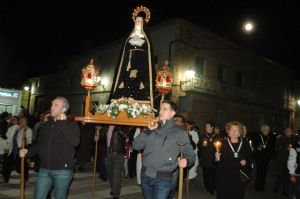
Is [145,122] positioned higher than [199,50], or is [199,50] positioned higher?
[199,50]

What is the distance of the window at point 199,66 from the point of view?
24.7m

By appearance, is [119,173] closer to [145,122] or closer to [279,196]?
[145,122]

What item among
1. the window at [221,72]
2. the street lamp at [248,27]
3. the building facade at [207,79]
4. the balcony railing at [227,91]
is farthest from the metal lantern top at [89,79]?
the window at [221,72]

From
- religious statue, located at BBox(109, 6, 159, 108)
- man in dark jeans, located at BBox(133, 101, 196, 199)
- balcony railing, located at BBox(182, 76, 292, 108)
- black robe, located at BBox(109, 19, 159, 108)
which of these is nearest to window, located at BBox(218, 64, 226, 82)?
balcony railing, located at BBox(182, 76, 292, 108)

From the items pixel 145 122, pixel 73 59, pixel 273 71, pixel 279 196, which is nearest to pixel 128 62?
pixel 145 122

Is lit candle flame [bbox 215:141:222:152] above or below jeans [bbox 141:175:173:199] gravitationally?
above

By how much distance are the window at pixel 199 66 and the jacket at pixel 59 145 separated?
2004 cm

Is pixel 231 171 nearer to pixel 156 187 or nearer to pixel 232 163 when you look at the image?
pixel 232 163

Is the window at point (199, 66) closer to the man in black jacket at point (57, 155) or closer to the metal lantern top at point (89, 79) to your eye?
the metal lantern top at point (89, 79)

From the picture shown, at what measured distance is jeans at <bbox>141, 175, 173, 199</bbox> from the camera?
4668 mm

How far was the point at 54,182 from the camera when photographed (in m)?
5.15

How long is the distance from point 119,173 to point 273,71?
94.4 ft

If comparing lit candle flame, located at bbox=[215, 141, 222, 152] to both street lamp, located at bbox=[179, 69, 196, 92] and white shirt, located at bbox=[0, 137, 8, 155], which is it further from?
street lamp, located at bbox=[179, 69, 196, 92]

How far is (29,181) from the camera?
34.4 feet
